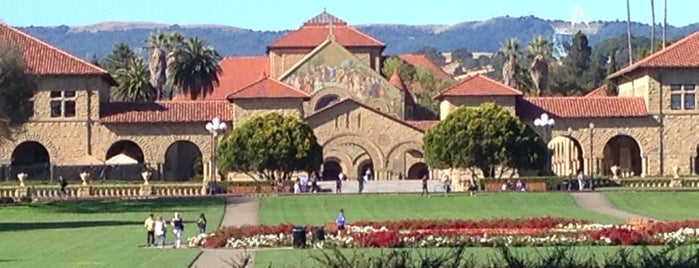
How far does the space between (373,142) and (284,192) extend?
60.3 ft

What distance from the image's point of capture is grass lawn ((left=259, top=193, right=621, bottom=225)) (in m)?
60.1

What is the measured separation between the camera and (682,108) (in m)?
94.1

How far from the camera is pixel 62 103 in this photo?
3728 inches

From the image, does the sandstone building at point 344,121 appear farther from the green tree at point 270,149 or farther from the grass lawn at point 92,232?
the grass lawn at point 92,232

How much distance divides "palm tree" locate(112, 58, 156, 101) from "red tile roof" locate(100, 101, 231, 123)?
2225cm

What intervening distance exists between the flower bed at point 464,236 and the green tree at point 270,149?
37.2m

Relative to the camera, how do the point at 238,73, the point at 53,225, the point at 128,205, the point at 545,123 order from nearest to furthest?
the point at 53,225 → the point at 128,205 → the point at 545,123 → the point at 238,73

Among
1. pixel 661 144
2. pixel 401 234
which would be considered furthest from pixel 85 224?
pixel 661 144

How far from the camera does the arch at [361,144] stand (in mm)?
94875

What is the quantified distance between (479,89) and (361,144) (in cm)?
718

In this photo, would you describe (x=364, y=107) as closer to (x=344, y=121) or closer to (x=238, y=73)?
(x=344, y=121)

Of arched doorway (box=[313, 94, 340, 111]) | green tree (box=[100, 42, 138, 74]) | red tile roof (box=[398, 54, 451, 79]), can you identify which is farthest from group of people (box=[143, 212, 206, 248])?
green tree (box=[100, 42, 138, 74])

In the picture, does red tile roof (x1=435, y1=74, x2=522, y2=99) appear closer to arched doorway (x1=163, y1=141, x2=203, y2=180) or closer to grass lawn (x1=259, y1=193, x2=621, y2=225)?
arched doorway (x1=163, y1=141, x2=203, y2=180)

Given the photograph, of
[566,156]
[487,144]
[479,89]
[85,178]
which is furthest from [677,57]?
[85,178]
